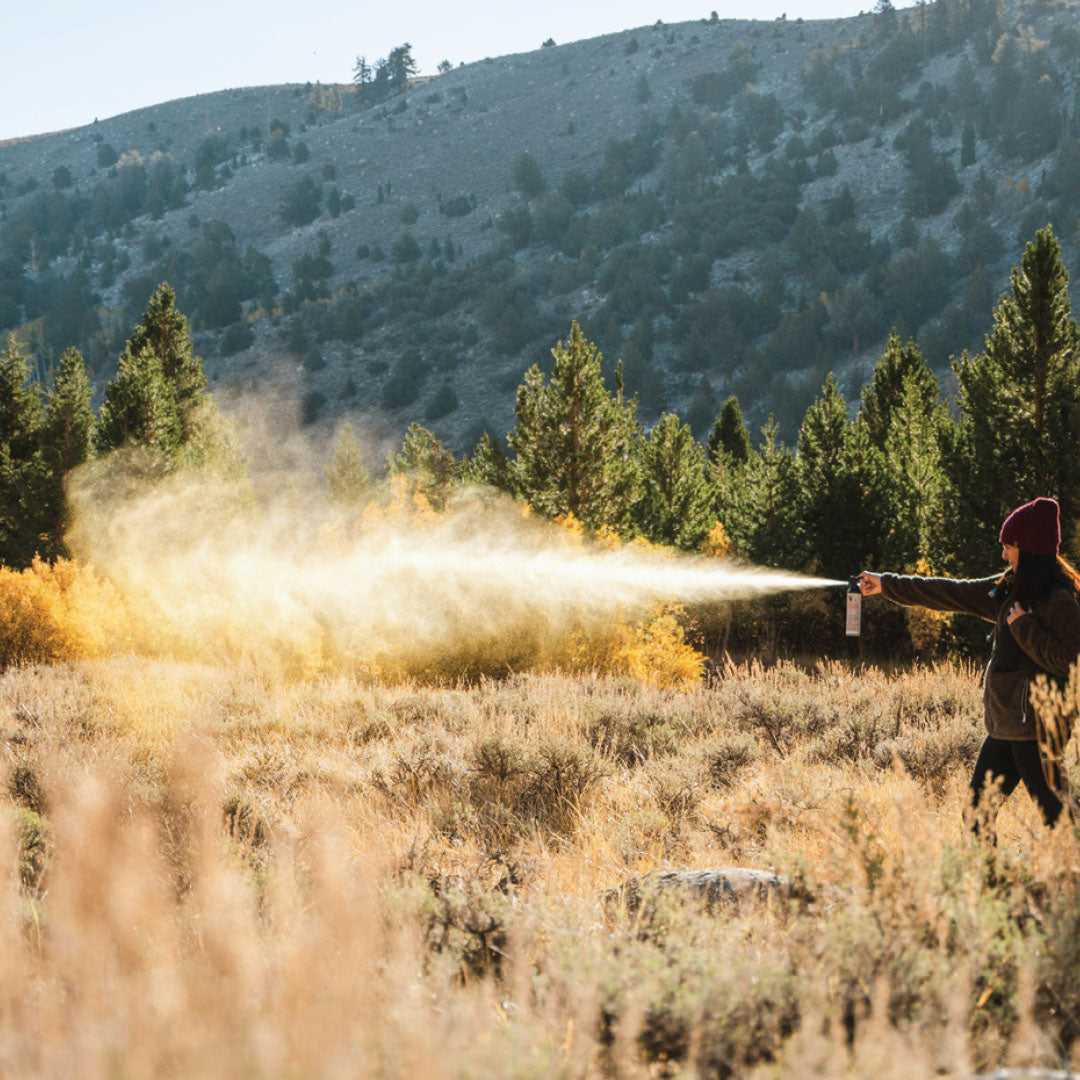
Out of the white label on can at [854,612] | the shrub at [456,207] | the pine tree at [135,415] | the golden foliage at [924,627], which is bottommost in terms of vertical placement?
the golden foliage at [924,627]

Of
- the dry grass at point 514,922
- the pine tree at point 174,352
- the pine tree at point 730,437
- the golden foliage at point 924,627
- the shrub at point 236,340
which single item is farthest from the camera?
the shrub at point 236,340

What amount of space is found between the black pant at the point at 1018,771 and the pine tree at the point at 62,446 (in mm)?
27531

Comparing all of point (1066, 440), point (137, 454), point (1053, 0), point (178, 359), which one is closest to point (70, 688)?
point (137, 454)

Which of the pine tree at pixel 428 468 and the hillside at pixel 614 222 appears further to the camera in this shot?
the hillside at pixel 614 222

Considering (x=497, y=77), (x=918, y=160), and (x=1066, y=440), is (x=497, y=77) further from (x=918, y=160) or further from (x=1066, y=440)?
(x=1066, y=440)

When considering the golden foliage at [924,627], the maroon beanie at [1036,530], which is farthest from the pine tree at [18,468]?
the maroon beanie at [1036,530]

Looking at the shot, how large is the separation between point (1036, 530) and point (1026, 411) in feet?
61.3

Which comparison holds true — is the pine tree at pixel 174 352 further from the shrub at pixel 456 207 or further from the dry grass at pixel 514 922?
the shrub at pixel 456 207

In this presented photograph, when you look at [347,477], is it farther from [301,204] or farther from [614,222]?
[301,204]

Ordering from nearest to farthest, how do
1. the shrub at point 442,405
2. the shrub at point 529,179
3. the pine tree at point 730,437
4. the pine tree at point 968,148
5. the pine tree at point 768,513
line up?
1. the pine tree at point 768,513
2. the pine tree at point 730,437
3. the shrub at point 442,405
4. the pine tree at point 968,148
5. the shrub at point 529,179

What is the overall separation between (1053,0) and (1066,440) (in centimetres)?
16687

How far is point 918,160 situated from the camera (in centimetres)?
11750

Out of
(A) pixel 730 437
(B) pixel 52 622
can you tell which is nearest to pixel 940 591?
(B) pixel 52 622

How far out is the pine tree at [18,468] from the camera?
86.3 ft
